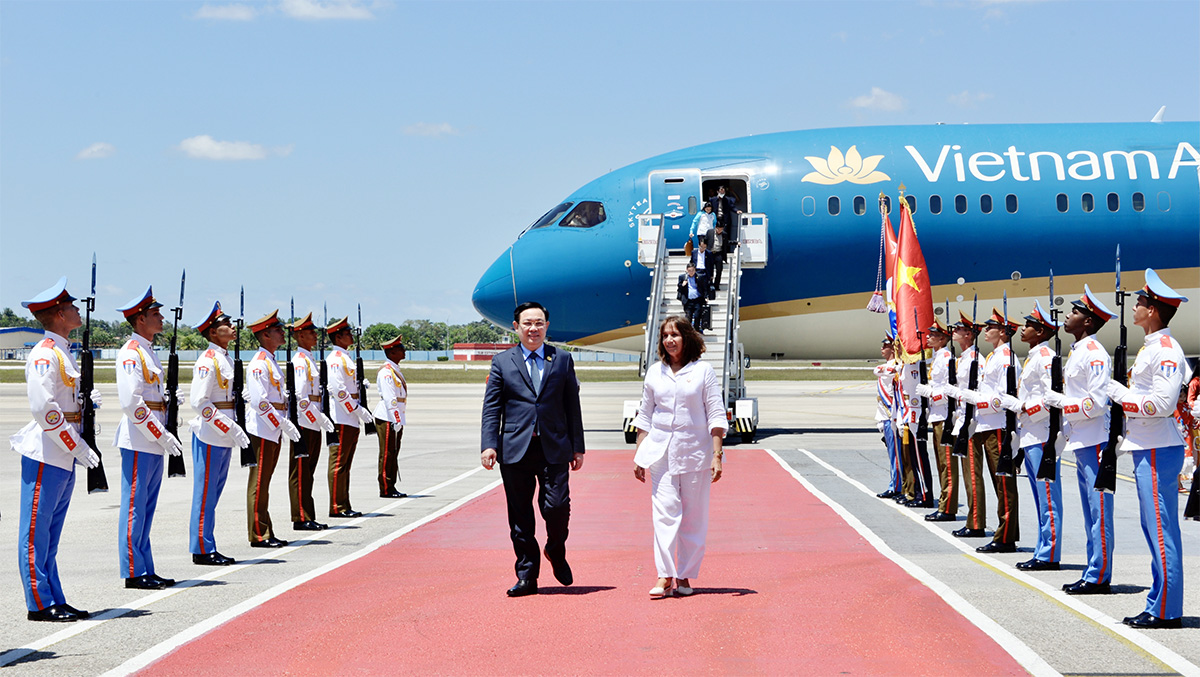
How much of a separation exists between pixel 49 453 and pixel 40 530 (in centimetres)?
45

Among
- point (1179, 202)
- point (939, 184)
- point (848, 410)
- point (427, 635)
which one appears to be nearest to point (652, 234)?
point (939, 184)

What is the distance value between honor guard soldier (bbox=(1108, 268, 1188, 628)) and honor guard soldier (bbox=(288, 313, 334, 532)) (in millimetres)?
6935

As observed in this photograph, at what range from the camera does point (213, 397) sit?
29.2 ft

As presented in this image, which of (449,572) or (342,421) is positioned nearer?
(449,572)

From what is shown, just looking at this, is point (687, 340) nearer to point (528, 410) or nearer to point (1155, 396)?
point (528, 410)

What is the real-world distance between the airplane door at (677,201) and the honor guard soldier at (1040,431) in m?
13.5

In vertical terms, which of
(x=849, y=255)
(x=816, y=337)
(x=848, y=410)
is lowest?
(x=848, y=410)

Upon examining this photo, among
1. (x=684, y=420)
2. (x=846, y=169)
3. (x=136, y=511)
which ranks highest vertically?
(x=846, y=169)

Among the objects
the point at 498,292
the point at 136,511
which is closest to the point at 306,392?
the point at 136,511

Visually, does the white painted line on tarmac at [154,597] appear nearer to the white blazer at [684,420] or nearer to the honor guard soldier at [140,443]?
the honor guard soldier at [140,443]

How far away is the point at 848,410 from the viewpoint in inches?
1254

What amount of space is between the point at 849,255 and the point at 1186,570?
1371 cm

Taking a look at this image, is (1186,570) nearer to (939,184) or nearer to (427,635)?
(427,635)

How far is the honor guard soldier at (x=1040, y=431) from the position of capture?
320 inches
